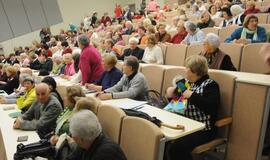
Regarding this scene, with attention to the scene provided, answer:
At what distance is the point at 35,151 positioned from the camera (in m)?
2.35

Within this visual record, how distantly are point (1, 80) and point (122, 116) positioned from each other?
5531mm

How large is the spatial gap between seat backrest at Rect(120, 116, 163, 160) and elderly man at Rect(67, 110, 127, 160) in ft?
0.57

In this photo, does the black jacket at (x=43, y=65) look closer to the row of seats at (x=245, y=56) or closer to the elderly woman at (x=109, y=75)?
the elderly woman at (x=109, y=75)

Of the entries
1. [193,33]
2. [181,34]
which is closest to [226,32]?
[193,33]

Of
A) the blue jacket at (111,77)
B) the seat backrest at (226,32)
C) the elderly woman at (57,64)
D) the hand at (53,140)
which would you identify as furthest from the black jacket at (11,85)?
the seat backrest at (226,32)

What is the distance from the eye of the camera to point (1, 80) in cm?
696

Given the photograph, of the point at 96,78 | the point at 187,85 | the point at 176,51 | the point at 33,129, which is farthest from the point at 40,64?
the point at 187,85

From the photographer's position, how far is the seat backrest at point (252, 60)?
11.8 ft

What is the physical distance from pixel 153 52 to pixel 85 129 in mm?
3221

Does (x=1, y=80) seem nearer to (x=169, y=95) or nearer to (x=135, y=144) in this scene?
(x=169, y=95)

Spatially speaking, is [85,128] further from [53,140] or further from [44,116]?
[44,116]

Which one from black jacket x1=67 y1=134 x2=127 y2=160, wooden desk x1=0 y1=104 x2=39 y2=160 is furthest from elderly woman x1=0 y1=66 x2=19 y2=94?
black jacket x1=67 y1=134 x2=127 y2=160

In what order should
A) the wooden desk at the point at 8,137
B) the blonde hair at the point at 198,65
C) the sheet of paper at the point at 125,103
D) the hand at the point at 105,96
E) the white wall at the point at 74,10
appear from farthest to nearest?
the white wall at the point at 74,10 → the hand at the point at 105,96 → the sheet of paper at the point at 125,103 → the blonde hair at the point at 198,65 → the wooden desk at the point at 8,137

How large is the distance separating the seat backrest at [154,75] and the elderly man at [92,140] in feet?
6.02
